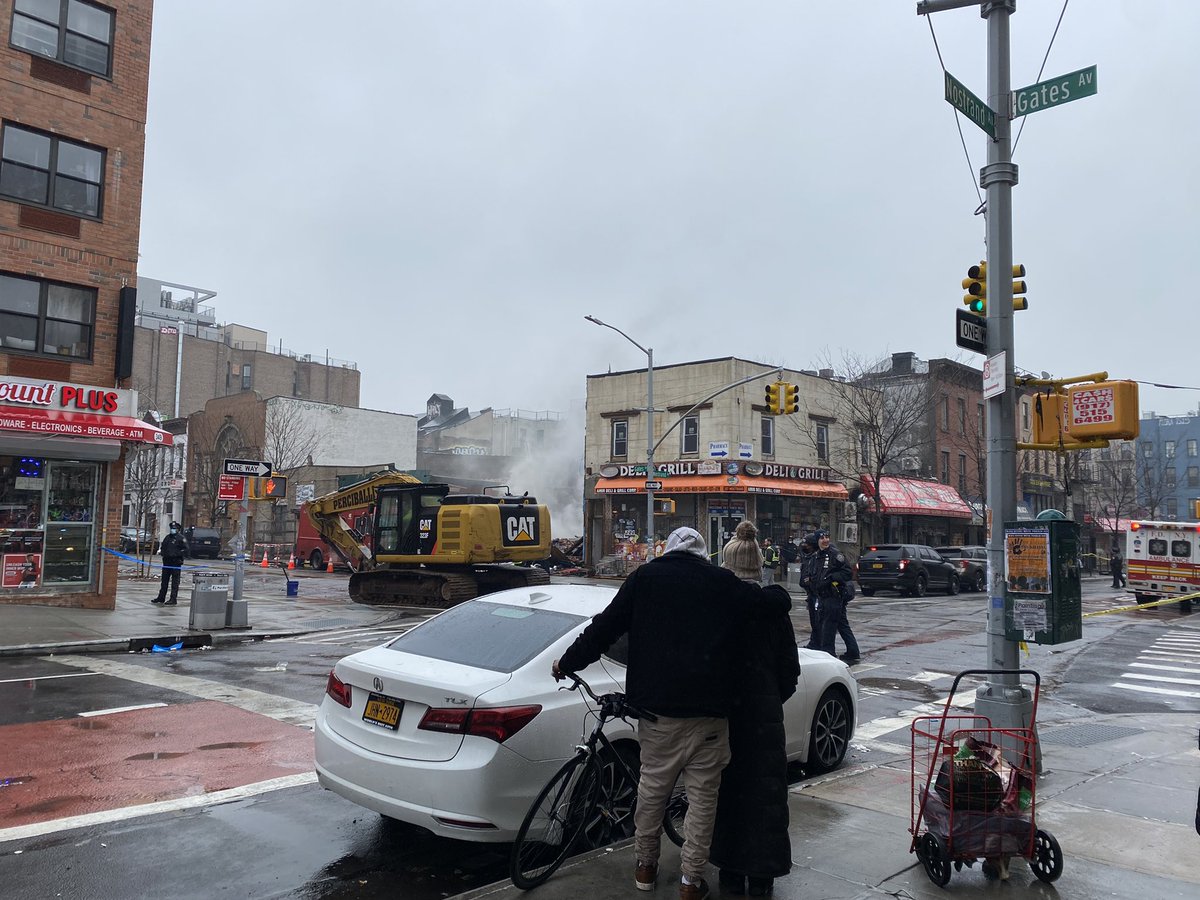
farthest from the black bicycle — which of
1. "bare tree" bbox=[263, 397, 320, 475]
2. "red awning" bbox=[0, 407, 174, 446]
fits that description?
"bare tree" bbox=[263, 397, 320, 475]

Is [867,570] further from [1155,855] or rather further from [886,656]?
[1155,855]

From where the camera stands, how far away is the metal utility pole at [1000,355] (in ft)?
22.7

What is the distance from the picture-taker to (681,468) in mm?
37375

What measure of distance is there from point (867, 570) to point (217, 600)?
21674 millimetres

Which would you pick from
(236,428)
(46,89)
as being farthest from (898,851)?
(236,428)

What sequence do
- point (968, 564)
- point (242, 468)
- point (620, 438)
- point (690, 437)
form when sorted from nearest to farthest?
point (242, 468) → point (968, 564) → point (690, 437) → point (620, 438)

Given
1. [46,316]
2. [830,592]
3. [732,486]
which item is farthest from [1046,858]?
[732,486]

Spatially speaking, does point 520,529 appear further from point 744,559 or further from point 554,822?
point 744,559

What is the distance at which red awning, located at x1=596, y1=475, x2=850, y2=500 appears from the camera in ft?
117

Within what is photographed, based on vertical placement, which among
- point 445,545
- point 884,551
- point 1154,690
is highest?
point 445,545

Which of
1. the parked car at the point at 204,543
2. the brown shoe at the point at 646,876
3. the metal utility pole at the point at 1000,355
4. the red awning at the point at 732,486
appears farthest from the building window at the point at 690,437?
the brown shoe at the point at 646,876

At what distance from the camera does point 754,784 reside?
13.9ft

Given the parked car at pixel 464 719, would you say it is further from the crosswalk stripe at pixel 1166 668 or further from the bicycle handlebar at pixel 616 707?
the crosswalk stripe at pixel 1166 668

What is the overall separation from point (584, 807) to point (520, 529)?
18.0 meters
